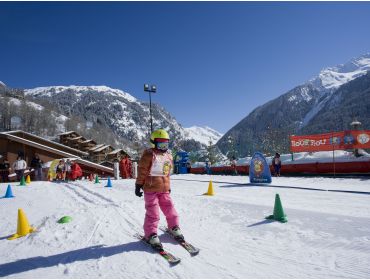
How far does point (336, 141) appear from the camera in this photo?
17.4 meters

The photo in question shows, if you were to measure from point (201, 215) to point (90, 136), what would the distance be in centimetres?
13816

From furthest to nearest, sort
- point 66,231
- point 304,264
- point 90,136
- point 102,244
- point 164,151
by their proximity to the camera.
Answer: point 90,136, point 66,231, point 164,151, point 102,244, point 304,264

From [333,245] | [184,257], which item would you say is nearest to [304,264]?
[333,245]

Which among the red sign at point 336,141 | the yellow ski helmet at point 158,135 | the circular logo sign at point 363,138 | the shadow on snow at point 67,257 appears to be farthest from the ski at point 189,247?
the circular logo sign at point 363,138

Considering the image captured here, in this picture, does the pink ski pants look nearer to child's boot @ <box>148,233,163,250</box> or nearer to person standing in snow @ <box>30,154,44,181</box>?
child's boot @ <box>148,233,163,250</box>

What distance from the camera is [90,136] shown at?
136625 millimetres

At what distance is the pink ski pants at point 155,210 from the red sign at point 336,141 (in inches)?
591

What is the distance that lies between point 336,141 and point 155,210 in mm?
16339

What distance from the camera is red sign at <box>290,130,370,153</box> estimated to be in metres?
16.7

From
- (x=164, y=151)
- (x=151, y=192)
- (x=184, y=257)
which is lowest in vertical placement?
(x=184, y=257)

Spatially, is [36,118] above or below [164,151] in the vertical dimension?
above

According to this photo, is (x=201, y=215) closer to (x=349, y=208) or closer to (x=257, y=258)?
(x=257, y=258)

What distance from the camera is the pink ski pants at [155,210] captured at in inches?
170

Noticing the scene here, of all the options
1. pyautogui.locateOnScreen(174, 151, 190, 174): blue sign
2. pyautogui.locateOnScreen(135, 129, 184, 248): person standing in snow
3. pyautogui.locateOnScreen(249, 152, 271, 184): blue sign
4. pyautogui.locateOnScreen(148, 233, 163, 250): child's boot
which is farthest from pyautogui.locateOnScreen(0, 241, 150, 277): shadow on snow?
pyautogui.locateOnScreen(174, 151, 190, 174): blue sign
